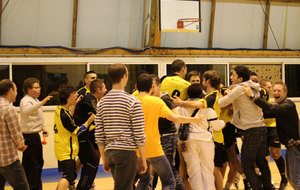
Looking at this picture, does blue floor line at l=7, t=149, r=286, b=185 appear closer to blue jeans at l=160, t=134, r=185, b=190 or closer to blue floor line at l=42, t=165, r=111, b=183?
blue floor line at l=42, t=165, r=111, b=183

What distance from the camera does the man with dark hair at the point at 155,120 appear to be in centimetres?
399

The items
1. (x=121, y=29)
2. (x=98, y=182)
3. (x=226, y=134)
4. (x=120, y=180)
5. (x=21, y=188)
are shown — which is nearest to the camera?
(x=120, y=180)

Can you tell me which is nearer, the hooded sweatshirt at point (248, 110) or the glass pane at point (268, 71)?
the hooded sweatshirt at point (248, 110)

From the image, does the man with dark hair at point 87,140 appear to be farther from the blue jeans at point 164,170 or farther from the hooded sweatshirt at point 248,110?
the hooded sweatshirt at point 248,110

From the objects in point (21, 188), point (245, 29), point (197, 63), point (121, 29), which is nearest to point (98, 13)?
point (121, 29)

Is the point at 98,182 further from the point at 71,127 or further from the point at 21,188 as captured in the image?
the point at 21,188

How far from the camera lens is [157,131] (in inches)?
161

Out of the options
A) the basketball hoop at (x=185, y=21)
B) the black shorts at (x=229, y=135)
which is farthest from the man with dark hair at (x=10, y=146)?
the basketball hoop at (x=185, y=21)

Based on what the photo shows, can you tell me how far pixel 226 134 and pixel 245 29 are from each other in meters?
4.73

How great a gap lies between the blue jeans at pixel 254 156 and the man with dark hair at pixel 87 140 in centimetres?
214

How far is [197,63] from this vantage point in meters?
8.77

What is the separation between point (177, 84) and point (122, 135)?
1.74m

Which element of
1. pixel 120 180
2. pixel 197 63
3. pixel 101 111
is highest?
pixel 197 63

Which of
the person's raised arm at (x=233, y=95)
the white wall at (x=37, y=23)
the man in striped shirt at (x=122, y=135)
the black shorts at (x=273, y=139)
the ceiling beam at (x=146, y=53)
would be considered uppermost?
the white wall at (x=37, y=23)
